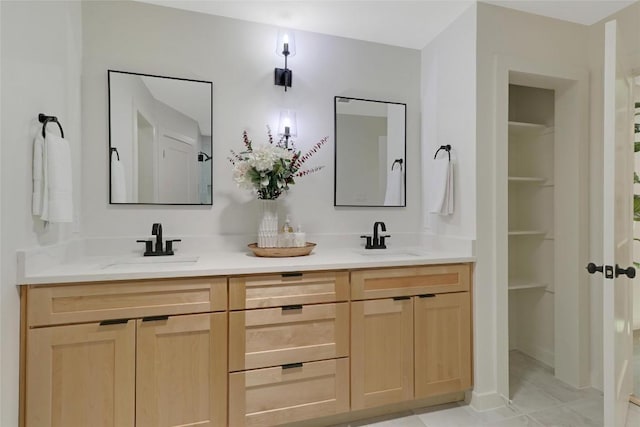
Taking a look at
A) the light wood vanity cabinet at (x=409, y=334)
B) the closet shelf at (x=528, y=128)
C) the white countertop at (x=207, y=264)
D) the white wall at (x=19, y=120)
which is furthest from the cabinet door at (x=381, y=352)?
the closet shelf at (x=528, y=128)

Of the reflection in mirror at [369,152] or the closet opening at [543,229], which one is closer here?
the closet opening at [543,229]

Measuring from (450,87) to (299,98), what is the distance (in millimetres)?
1066

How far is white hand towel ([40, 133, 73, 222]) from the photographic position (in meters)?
1.47

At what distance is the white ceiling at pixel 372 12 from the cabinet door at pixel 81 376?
6.48 ft

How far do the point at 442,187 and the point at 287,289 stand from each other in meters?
1.24

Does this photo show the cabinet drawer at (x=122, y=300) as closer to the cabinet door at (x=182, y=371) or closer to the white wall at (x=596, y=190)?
the cabinet door at (x=182, y=371)

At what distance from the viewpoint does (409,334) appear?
1911 millimetres

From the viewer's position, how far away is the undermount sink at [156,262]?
5.45 feet

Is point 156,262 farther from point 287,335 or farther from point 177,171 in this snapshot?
point 287,335

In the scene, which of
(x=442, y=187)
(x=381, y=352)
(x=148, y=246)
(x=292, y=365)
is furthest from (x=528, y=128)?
(x=148, y=246)

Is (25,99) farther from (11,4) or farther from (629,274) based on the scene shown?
(629,274)

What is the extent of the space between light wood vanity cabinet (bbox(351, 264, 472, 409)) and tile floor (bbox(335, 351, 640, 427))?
0.49ft

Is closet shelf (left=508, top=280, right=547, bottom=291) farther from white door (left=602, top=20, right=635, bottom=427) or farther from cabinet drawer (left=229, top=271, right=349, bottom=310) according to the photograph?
cabinet drawer (left=229, top=271, right=349, bottom=310)

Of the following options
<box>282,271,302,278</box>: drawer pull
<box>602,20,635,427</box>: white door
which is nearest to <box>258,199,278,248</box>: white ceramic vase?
<box>282,271,302,278</box>: drawer pull
